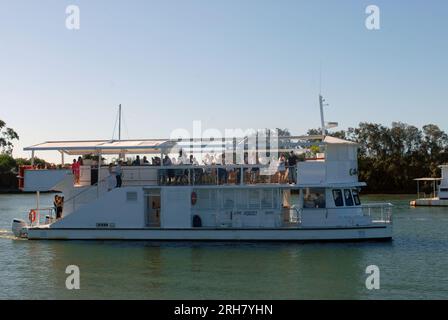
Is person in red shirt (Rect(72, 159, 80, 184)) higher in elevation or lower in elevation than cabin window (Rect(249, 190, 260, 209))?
higher

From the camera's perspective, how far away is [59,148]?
3397 cm

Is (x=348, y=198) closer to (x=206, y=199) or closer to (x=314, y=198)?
(x=314, y=198)

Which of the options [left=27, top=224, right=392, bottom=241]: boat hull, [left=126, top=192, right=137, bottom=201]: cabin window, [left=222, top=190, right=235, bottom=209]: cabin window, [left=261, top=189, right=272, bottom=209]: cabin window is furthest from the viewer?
[left=126, top=192, right=137, bottom=201]: cabin window

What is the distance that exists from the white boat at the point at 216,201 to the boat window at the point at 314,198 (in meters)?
0.05

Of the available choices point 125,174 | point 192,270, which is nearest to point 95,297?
point 192,270

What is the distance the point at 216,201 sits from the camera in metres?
32.6

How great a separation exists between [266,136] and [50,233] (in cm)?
1235

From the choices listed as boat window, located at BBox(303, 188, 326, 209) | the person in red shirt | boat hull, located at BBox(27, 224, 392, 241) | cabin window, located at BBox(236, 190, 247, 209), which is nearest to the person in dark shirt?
boat window, located at BBox(303, 188, 326, 209)

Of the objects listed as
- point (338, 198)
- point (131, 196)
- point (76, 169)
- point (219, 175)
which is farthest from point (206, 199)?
point (76, 169)

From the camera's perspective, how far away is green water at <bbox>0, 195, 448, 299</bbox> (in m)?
21.7

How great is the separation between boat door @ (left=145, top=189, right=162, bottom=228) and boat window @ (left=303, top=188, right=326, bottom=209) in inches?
292

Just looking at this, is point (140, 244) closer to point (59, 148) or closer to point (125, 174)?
point (125, 174)

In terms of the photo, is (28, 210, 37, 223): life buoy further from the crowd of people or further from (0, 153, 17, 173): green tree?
(0, 153, 17, 173): green tree

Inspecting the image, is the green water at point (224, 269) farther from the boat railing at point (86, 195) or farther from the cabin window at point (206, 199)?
the boat railing at point (86, 195)
